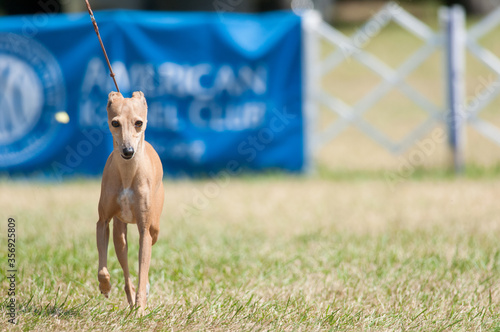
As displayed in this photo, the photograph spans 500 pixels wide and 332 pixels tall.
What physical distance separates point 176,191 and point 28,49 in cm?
224

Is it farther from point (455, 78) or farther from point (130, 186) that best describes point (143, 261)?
point (455, 78)

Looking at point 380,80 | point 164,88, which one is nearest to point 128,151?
point 164,88

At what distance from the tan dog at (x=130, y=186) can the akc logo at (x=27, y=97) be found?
4670 millimetres

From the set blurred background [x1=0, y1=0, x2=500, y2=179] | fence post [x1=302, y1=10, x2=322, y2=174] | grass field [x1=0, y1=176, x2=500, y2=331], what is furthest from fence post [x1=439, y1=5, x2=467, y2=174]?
fence post [x1=302, y1=10, x2=322, y2=174]

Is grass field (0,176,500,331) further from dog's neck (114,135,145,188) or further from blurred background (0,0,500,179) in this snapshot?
blurred background (0,0,500,179)

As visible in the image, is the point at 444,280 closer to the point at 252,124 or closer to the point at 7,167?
the point at 252,124

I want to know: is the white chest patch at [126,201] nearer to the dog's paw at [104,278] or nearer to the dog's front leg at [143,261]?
the dog's front leg at [143,261]

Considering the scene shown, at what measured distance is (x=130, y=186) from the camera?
8.70 ft

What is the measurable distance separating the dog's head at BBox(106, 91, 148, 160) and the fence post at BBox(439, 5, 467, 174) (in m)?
5.67

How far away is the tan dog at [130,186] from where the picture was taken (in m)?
2.52

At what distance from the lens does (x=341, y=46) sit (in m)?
7.74

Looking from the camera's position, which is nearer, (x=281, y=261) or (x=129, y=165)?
(x=129, y=165)

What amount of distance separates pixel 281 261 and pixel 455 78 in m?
4.27

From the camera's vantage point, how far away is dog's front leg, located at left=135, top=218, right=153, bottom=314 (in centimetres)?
269
